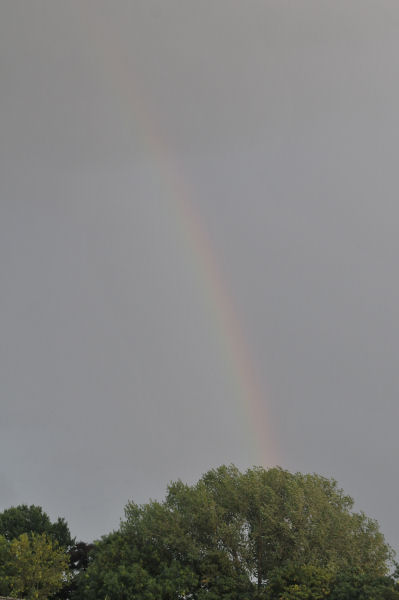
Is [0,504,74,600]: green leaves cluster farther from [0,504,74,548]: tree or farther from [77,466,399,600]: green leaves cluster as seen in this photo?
[0,504,74,548]: tree

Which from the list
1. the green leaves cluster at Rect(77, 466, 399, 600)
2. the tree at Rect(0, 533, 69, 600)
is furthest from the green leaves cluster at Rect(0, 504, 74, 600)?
the green leaves cluster at Rect(77, 466, 399, 600)

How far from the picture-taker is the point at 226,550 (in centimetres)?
3562

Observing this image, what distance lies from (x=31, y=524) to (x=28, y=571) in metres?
10.8

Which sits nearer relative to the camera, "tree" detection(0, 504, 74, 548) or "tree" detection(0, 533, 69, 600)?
"tree" detection(0, 533, 69, 600)

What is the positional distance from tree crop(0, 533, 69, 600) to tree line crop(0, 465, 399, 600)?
7cm

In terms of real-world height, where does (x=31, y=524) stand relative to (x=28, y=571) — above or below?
above

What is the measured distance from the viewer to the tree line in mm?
32938

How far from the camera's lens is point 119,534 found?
3925 cm

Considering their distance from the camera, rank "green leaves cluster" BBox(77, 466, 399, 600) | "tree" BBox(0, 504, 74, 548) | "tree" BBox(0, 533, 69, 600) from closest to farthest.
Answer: "green leaves cluster" BBox(77, 466, 399, 600), "tree" BBox(0, 533, 69, 600), "tree" BBox(0, 504, 74, 548)

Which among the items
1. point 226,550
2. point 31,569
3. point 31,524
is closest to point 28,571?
point 31,569

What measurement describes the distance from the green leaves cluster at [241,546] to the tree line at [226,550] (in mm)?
65

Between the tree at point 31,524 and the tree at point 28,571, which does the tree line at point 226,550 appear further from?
the tree at point 31,524

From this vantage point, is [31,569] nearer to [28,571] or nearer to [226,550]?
[28,571]

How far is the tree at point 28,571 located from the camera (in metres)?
35.8
